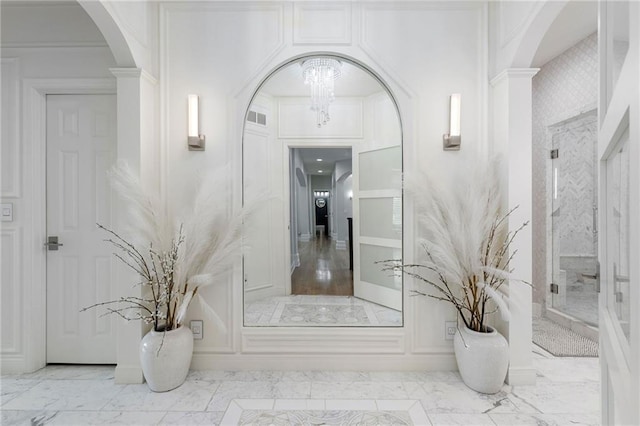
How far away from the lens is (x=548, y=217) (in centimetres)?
311

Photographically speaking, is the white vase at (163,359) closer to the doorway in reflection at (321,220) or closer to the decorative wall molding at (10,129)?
the doorway in reflection at (321,220)

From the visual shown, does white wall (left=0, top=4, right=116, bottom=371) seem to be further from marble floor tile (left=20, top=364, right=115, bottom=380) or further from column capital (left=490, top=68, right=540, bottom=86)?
column capital (left=490, top=68, right=540, bottom=86)

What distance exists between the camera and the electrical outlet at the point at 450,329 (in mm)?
2232

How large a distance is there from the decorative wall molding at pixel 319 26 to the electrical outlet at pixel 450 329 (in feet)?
7.32

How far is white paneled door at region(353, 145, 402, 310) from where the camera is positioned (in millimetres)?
2326

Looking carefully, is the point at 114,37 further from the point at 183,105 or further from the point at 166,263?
the point at 166,263

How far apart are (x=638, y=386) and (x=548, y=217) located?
302 centimetres

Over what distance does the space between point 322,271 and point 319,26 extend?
6.15ft

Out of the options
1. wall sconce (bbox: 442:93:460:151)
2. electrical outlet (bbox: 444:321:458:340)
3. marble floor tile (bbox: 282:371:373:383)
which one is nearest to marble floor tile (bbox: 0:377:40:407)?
marble floor tile (bbox: 282:371:373:383)

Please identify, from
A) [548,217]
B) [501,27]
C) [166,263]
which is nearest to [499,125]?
[501,27]

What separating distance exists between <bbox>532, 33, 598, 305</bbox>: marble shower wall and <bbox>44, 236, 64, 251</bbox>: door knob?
440cm

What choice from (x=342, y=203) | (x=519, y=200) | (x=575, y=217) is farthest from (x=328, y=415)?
(x=575, y=217)

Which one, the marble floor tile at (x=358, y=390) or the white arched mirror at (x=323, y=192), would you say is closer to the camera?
the marble floor tile at (x=358, y=390)

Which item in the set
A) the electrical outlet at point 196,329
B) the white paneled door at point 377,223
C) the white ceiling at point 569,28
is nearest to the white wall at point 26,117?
the electrical outlet at point 196,329
